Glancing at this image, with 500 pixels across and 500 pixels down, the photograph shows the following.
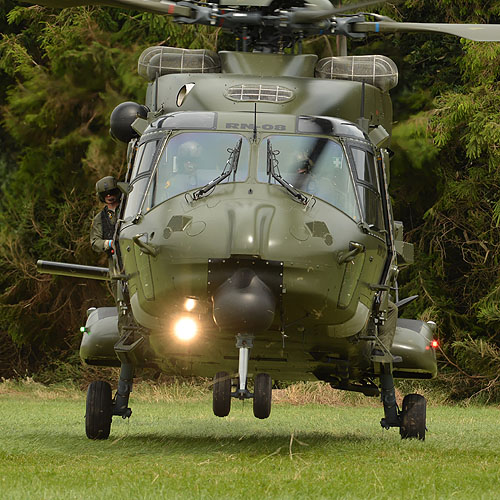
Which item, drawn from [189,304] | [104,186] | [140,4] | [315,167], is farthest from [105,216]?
[189,304]

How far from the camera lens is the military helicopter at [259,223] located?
346 inches

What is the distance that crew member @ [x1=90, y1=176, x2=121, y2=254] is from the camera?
11.6m

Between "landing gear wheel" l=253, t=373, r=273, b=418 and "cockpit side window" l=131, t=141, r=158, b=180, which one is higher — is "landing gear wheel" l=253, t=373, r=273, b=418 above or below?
below

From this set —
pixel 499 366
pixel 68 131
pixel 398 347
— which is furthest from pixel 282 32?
pixel 68 131

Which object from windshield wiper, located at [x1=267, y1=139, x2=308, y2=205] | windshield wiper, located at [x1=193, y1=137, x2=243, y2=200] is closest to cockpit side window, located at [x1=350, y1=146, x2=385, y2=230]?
windshield wiper, located at [x1=267, y1=139, x2=308, y2=205]

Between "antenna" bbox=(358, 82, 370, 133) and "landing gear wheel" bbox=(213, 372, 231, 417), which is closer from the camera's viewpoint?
"landing gear wheel" bbox=(213, 372, 231, 417)

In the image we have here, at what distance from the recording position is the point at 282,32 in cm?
1173

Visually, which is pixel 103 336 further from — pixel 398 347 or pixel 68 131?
pixel 68 131

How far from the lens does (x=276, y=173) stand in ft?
31.0

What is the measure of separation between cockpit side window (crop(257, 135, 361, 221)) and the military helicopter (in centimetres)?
1

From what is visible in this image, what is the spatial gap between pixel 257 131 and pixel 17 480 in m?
3.65

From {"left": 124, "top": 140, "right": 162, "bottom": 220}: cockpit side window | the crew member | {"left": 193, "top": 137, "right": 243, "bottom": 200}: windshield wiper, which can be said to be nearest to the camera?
{"left": 193, "top": 137, "right": 243, "bottom": 200}: windshield wiper

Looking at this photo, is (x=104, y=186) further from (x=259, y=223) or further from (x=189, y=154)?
(x=259, y=223)

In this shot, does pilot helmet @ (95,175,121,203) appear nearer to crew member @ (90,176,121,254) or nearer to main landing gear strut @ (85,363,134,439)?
crew member @ (90,176,121,254)
